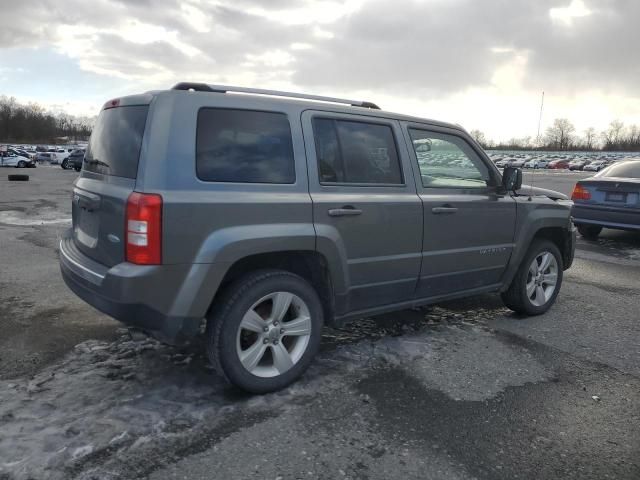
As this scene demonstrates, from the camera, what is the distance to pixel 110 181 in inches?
128

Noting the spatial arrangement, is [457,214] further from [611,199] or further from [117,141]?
[611,199]

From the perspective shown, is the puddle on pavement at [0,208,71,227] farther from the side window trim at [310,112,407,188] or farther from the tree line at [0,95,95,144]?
the tree line at [0,95,95,144]

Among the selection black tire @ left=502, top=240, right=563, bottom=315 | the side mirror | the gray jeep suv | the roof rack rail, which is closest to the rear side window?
the gray jeep suv

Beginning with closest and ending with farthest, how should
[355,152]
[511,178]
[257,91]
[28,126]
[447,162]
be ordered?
[257,91] < [355,152] < [447,162] < [511,178] < [28,126]

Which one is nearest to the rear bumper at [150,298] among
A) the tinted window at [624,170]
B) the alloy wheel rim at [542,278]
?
the alloy wheel rim at [542,278]

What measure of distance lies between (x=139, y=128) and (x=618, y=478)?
10.4 ft

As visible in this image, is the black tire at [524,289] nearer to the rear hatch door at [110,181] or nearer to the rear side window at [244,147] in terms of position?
the rear side window at [244,147]

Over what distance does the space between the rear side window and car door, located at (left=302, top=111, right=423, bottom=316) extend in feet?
0.61

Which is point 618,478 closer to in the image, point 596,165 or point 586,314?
point 586,314

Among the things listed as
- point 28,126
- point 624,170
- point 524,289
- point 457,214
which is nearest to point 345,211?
point 457,214

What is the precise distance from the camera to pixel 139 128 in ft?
10.2

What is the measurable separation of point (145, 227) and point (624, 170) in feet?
30.2

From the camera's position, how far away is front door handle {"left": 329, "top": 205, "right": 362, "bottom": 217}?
351cm

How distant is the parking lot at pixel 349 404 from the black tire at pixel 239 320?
0.40 ft
